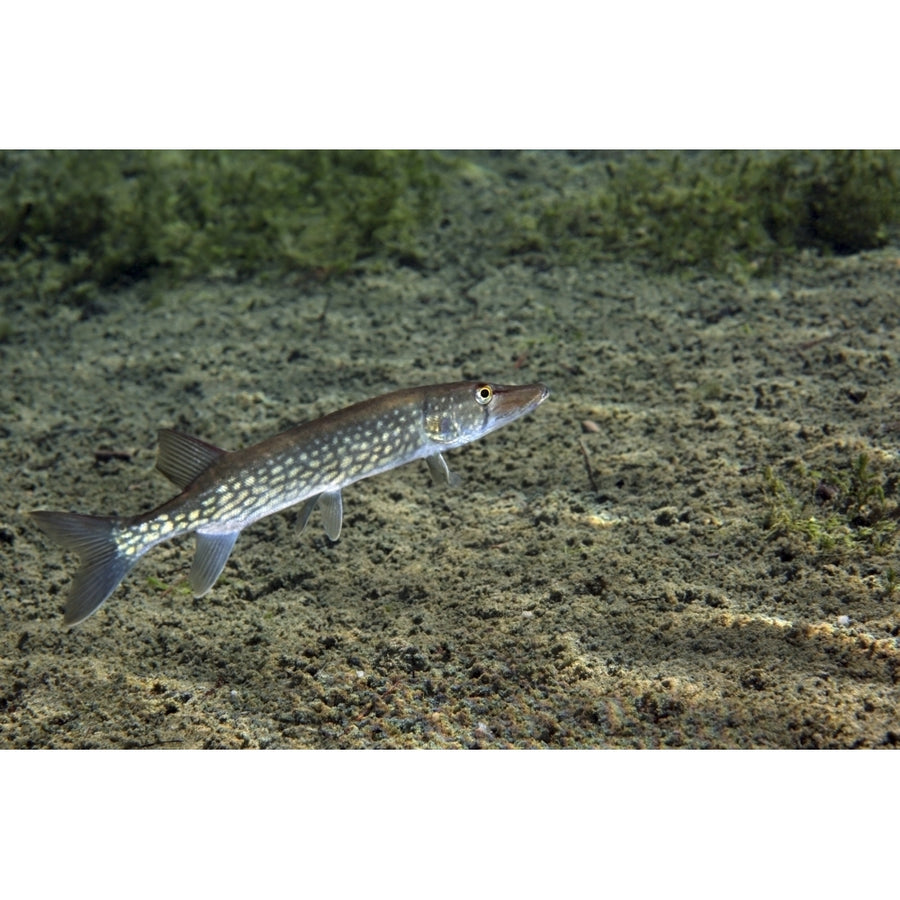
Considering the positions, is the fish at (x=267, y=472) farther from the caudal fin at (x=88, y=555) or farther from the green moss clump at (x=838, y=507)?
the green moss clump at (x=838, y=507)

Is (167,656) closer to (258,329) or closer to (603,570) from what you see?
(603,570)


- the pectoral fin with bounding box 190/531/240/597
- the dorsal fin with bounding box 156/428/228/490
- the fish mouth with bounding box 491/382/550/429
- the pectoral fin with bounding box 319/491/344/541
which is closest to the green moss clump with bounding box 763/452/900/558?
the fish mouth with bounding box 491/382/550/429

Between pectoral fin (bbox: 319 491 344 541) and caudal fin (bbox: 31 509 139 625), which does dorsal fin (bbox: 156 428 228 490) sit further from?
pectoral fin (bbox: 319 491 344 541)

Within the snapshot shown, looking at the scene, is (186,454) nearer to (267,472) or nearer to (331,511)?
(267,472)

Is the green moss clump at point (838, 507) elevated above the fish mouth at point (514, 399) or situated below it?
below

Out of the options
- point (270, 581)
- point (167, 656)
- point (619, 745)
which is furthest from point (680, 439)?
point (167, 656)

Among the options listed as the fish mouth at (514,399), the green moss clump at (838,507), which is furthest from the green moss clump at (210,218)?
the green moss clump at (838,507)
